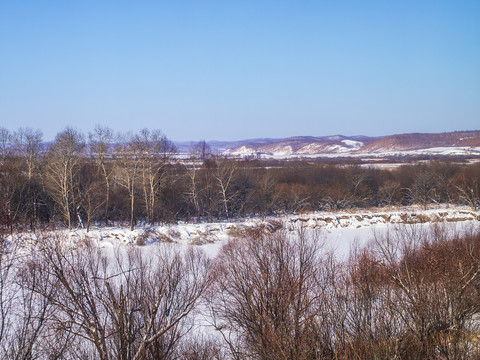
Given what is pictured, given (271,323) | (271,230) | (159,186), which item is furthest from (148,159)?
(271,323)

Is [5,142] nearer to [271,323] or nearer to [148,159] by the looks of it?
[148,159]

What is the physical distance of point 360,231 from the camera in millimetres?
26938

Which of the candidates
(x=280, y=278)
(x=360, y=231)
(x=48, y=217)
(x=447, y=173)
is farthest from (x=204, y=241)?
(x=447, y=173)

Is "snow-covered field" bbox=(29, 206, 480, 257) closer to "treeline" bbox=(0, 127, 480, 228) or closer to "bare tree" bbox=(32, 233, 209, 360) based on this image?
"treeline" bbox=(0, 127, 480, 228)

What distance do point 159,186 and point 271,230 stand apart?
60.3 feet

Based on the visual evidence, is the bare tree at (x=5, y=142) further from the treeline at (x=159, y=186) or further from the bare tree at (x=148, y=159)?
the bare tree at (x=148, y=159)

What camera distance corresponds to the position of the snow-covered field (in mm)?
22719

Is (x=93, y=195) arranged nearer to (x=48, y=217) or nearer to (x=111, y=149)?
(x=48, y=217)

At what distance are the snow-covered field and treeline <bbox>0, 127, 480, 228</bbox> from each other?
476 centimetres

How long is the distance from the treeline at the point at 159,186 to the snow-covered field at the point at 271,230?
15.6ft

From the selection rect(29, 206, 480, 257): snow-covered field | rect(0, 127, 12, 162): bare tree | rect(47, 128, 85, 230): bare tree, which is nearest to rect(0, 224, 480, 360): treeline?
rect(29, 206, 480, 257): snow-covered field

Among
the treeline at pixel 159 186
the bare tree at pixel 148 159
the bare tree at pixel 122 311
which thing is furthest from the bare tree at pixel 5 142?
the bare tree at pixel 122 311

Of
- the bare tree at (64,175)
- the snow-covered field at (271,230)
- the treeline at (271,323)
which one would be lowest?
the snow-covered field at (271,230)

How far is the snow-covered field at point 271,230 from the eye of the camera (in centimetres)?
2272
